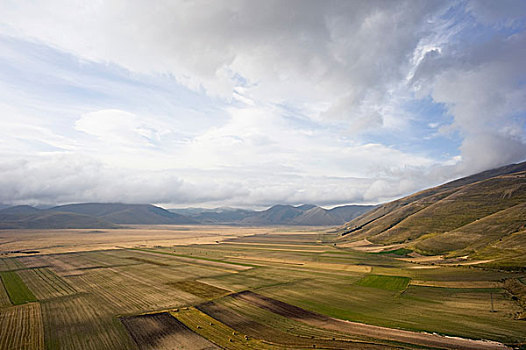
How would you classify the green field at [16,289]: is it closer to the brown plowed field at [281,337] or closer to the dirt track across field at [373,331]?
the brown plowed field at [281,337]

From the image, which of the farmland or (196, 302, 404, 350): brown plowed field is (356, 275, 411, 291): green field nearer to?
the farmland

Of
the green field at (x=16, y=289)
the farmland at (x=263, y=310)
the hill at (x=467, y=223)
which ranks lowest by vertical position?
the green field at (x=16, y=289)

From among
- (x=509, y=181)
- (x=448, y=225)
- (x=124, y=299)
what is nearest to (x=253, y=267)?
(x=124, y=299)

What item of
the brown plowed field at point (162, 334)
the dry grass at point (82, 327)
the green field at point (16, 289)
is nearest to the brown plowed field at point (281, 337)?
the brown plowed field at point (162, 334)

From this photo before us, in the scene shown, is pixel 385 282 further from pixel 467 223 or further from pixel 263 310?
pixel 467 223

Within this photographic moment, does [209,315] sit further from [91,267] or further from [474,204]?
[474,204]

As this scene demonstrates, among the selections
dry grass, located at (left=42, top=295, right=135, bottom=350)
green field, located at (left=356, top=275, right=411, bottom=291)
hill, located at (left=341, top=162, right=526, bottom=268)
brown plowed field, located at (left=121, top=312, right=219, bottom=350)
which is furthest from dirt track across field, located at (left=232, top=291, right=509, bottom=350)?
hill, located at (left=341, top=162, right=526, bottom=268)
